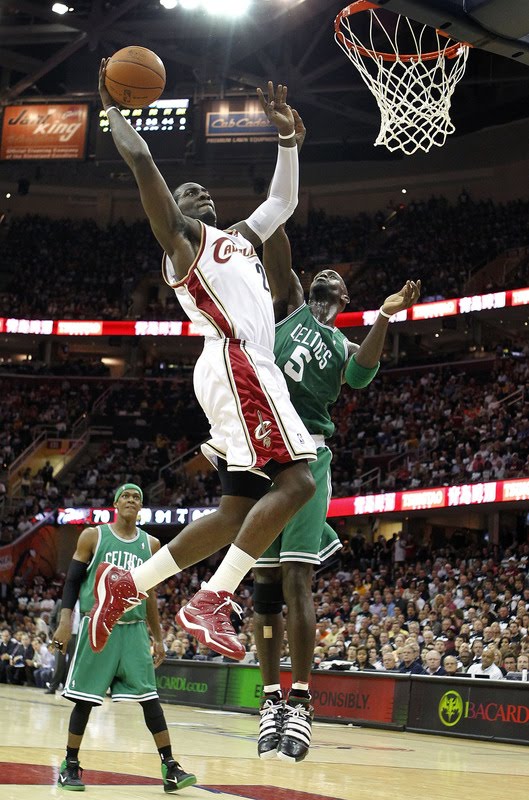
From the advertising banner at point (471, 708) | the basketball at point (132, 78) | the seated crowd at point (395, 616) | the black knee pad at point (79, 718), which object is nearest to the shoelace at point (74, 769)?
the black knee pad at point (79, 718)

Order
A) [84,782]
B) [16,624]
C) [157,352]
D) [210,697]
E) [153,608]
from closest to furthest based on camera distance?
Result: [84,782] → [153,608] → [210,697] → [16,624] → [157,352]

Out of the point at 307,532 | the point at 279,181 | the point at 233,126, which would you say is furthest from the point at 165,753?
the point at 233,126

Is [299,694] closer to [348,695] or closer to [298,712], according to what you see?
[298,712]

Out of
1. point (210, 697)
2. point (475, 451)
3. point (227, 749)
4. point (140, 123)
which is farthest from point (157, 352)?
point (227, 749)

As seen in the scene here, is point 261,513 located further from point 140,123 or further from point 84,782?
point 140,123

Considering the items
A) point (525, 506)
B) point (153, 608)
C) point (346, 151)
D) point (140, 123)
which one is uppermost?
point (346, 151)

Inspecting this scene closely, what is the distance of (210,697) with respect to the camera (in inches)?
639

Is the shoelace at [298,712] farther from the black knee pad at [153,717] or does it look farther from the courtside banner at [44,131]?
Result: the courtside banner at [44,131]

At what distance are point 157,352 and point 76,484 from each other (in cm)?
770

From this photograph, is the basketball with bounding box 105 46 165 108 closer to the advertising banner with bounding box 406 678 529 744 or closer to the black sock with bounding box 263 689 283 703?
the black sock with bounding box 263 689 283 703

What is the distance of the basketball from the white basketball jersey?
2.85 ft

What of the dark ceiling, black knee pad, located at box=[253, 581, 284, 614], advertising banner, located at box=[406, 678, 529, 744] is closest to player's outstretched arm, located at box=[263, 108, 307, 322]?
black knee pad, located at box=[253, 581, 284, 614]

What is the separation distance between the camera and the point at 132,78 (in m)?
5.05

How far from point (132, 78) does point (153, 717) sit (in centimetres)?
402
